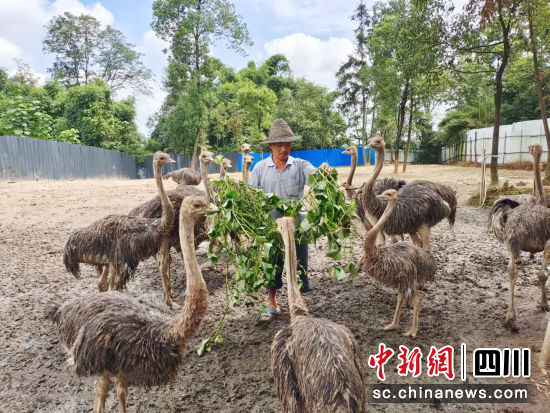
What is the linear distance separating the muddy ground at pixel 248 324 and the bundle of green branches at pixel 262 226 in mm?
914

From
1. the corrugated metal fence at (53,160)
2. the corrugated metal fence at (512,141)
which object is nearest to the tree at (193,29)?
the corrugated metal fence at (53,160)

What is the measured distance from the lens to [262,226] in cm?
379

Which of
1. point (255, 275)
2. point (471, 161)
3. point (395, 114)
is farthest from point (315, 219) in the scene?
point (471, 161)

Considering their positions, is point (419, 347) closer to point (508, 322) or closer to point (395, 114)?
point (508, 322)

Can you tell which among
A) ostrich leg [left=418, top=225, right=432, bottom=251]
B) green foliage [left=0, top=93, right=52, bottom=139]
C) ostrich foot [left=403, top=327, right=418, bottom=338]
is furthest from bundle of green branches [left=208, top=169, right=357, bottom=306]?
green foliage [left=0, top=93, right=52, bottom=139]

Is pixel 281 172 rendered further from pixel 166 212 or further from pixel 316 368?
pixel 316 368

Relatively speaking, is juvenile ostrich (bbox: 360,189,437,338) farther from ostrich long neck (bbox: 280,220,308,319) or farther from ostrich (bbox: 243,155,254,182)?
ostrich (bbox: 243,155,254,182)

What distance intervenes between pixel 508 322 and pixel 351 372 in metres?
2.78

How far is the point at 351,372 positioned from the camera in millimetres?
2488

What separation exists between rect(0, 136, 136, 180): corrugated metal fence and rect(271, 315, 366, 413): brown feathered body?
59.2 ft

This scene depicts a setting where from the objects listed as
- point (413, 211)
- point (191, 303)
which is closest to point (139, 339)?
point (191, 303)

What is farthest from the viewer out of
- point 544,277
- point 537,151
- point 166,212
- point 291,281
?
point 537,151

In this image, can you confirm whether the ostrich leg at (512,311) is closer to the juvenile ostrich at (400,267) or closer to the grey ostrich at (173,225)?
the juvenile ostrich at (400,267)

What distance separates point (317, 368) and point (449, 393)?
5.46 ft
